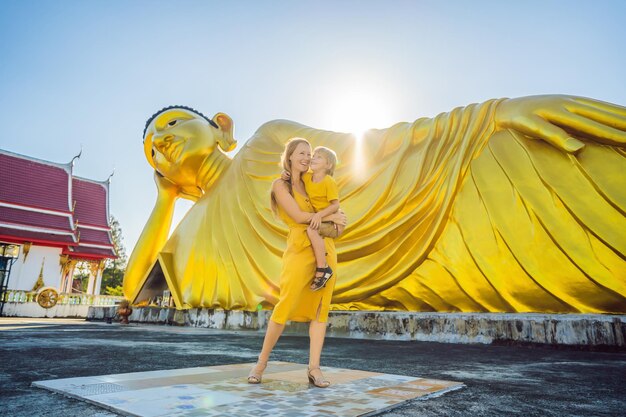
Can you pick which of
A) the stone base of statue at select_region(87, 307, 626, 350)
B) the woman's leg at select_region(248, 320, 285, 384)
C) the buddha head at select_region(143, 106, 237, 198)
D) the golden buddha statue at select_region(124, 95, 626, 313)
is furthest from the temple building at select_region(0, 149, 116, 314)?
the woman's leg at select_region(248, 320, 285, 384)

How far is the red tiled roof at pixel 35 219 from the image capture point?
10844 mm

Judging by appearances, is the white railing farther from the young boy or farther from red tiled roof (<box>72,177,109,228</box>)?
the young boy

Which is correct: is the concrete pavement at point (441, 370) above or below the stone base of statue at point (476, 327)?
below

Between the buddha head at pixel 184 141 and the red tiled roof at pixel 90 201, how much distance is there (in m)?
7.94

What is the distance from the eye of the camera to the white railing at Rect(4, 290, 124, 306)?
9.53m

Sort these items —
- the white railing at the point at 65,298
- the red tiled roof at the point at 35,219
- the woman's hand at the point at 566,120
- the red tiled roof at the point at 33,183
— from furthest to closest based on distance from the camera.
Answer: the red tiled roof at the point at 33,183 → the red tiled roof at the point at 35,219 → the white railing at the point at 65,298 → the woman's hand at the point at 566,120

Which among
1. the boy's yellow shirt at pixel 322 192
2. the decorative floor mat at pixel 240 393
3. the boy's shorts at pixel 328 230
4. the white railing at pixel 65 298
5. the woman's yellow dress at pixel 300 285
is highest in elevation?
the boy's yellow shirt at pixel 322 192

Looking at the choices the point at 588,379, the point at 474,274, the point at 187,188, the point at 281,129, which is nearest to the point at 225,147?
the point at 187,188

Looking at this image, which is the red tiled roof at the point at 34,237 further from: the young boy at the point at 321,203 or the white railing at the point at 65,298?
the young boy at the point at 321,203

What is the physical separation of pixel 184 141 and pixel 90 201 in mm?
9523

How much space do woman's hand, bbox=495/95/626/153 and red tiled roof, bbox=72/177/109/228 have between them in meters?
13.5

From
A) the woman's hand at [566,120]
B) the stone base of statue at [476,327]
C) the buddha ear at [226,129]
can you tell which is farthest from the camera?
the buddha ear at [226,129]

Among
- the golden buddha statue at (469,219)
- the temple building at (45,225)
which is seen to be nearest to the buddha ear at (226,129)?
the golden buddha statue at (469,219)

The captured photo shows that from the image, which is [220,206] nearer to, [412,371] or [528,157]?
[528,157]
